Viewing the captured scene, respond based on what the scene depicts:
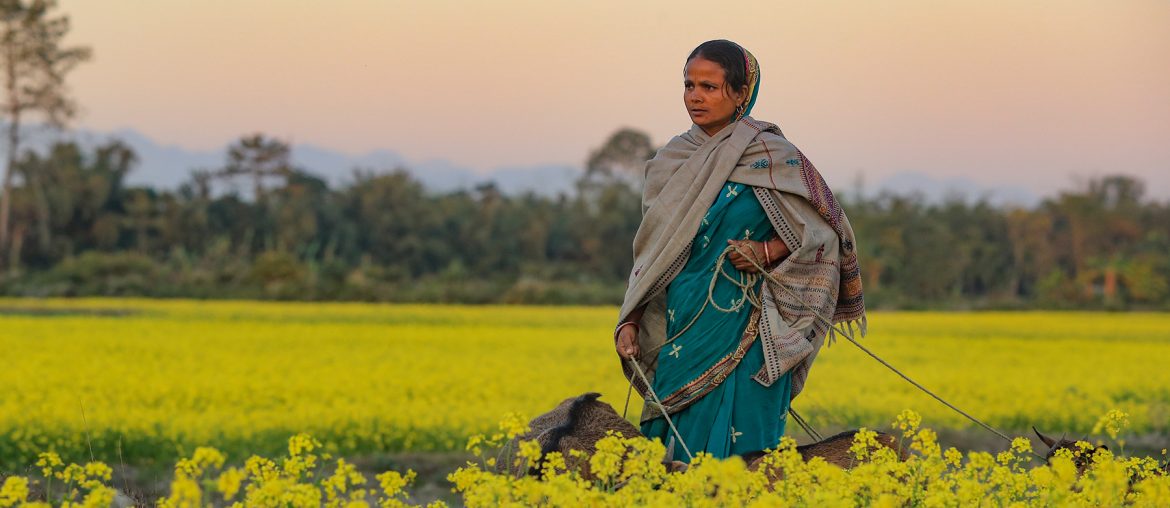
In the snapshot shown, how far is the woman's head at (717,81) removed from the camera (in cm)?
452

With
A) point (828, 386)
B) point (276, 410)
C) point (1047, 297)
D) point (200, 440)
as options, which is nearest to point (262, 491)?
point (200, 440)

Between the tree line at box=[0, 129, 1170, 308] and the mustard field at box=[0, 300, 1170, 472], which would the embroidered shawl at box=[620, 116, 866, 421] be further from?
the tree line at box=[0, 129, 1170, 308]

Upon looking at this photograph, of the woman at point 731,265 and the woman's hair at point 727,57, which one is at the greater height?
the woman's hair at point 727,57

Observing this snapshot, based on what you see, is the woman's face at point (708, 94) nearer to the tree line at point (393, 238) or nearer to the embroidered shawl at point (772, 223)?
the embroidered shawl at point (772, 223)

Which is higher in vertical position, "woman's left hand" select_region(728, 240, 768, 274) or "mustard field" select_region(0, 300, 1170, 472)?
"woman's left hand" select_region(728, 240, 768, 274)

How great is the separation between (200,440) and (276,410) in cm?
161

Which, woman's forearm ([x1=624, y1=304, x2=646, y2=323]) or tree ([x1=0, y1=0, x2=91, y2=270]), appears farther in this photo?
tree ([x1=0, y1=0, x2=91, y2=270])

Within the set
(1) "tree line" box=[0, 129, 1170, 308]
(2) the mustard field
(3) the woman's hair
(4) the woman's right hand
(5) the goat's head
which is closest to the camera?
(5) the goat's head

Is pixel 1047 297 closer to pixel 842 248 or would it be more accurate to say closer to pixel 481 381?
pixel 481 381

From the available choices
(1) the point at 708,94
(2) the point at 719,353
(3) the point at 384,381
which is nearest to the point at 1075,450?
(2) the point at 719,353

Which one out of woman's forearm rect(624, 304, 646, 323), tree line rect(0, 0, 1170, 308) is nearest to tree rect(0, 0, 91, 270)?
tree line rect(0, 0, 1170, 308)

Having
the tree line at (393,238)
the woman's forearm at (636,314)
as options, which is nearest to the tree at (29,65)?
the tree line at (393,238)

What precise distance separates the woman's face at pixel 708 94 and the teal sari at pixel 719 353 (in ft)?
0.83

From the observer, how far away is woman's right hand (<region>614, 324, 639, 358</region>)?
15.5ft
